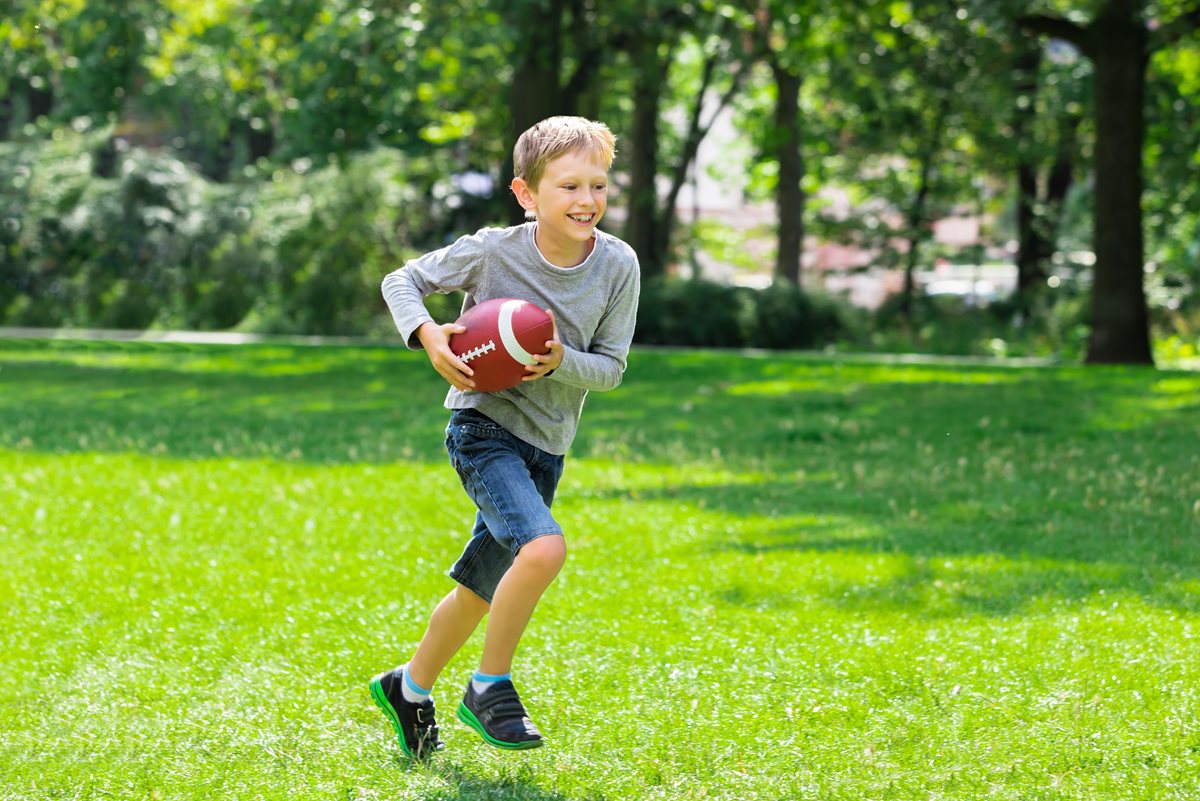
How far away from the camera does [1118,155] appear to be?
20.1 meters

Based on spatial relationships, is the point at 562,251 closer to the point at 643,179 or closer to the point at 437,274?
the point at 437,274

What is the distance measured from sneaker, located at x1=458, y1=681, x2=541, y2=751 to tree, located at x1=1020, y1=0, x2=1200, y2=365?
1664cm

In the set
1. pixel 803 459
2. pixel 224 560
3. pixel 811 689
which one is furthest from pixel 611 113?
pixel 811 689

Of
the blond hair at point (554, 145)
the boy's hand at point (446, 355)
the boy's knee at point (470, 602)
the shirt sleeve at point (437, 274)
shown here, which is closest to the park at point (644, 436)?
the boy's knee at point (470, 602)

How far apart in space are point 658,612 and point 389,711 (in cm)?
194

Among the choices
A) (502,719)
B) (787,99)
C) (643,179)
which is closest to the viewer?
(502,719)

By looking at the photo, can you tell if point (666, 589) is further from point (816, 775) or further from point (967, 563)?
point (816, 775)

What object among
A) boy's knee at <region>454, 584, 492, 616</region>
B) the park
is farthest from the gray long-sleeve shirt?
the park

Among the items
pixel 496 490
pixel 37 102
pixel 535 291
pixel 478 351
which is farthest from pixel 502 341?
pixel 37 102

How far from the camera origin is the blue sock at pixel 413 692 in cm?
479

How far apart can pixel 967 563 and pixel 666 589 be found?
144 cm

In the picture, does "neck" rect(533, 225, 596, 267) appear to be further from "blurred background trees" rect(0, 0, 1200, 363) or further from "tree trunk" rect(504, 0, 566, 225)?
"tree trunk" rect(504, 0, 566, 225)

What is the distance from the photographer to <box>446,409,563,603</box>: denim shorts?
14.7ft

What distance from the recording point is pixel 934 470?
10.3 meters
